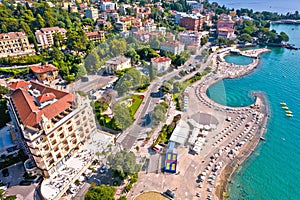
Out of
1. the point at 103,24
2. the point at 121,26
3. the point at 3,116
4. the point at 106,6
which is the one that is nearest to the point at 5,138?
the point at 3,116

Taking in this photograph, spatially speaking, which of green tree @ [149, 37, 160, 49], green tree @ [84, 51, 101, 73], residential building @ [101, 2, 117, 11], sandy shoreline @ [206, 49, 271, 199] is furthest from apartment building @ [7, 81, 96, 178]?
residential building @ [101, 2, 117, 11]

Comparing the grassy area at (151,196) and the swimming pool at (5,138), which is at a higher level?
the swimming pool at (5,138)

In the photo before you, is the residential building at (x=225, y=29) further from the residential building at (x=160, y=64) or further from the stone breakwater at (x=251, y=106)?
the residential building at (x=160, y=64)

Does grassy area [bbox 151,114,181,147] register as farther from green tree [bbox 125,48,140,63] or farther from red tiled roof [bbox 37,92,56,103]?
green tree [bbox 125,48,140,63]

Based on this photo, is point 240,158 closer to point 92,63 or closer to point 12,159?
point 12,159

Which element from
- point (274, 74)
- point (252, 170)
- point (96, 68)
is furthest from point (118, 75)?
point (274, 74)

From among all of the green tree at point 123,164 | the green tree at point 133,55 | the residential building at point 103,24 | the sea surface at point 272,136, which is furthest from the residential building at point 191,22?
the green tree at point 123,164

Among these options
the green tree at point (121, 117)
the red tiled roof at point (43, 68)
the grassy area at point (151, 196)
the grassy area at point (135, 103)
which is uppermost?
the red tiled roof at point (43, 68)
